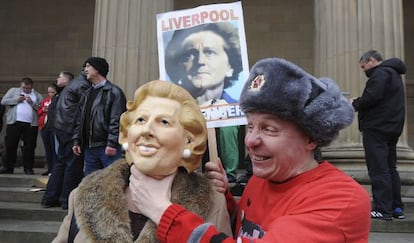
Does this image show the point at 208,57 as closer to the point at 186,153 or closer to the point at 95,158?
the point at 186,153

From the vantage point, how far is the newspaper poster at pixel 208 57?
94.7 inches

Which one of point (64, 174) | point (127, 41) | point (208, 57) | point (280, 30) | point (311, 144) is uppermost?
point (280, 30)

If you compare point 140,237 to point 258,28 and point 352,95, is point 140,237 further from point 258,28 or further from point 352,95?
point 258,28

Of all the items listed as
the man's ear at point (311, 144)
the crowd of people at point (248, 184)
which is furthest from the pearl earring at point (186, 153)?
the man's ear at point (311, 144)

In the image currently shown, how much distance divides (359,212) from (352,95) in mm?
5538

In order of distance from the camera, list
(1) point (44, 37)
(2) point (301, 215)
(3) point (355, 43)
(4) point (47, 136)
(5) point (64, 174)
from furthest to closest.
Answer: (1) point (44, 37) → (4) point (47, 136) → (3) point (355, 43) → (5) point (64, 174) → (2) point (301, 215)

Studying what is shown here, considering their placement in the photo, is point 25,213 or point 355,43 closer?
point 25,213

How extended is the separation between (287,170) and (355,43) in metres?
5.61

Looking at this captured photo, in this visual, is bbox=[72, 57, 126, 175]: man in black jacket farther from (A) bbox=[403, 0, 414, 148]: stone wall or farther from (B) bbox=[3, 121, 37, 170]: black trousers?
(A) bbox=[403, 0, 414, 148]: stone wall

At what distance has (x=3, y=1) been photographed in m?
12.4

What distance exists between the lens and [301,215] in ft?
4.27

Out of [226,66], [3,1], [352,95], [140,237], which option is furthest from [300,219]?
[3,1]

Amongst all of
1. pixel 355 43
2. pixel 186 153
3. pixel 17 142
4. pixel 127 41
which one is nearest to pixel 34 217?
pixel 17 142

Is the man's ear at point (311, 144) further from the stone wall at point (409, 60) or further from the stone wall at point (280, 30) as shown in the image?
the stone wall at point (409, 60)
